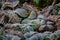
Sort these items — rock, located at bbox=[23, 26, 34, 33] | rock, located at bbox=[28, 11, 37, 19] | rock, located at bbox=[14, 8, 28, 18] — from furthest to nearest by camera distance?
rock, located at bbox=[14, 8, 28, 18] < rock, located at bbox=[28, 11, 37, 19] < rock, located at bbox=[23, 26, 34, 33]

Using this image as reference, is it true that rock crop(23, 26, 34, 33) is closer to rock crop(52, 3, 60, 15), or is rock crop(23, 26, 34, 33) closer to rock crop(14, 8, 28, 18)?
rock crop(14, 8, 28, 18)

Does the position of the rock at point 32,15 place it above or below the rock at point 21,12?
below

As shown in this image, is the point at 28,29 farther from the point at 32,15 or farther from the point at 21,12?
the point at 21,12

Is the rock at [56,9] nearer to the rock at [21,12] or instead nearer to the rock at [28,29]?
the rock at [21,12]

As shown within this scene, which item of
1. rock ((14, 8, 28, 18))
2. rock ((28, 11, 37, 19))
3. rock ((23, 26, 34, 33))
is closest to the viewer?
rock ((23, 26, 34, 33))

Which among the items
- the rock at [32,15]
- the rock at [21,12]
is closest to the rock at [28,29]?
the rock at [32,15]

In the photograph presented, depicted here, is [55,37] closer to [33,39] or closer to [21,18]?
[33,39]

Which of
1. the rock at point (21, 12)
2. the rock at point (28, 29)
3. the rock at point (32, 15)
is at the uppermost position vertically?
the rock at point (21, 12)

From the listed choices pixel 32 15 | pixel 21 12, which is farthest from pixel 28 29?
pixel 21 12

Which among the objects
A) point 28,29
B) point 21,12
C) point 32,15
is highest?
point 21,12

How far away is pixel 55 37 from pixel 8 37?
858mm

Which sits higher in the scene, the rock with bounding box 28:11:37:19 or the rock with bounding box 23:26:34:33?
the rock with bounding box 28:11:37:19

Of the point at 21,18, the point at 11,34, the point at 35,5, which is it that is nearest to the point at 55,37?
the point at 11,34

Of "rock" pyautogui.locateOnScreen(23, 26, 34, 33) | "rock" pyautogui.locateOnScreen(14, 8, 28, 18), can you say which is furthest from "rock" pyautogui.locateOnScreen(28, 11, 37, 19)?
"rock" pyautogui.locateOnScreen(23, 26, 34, 33)
